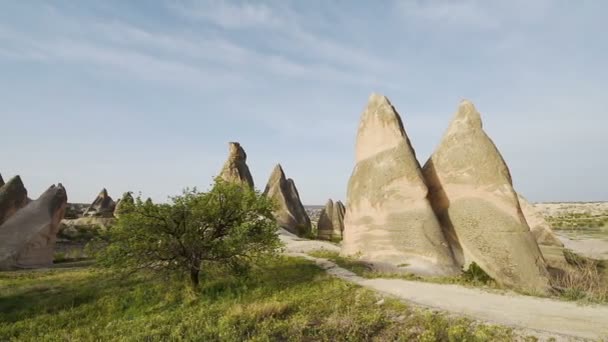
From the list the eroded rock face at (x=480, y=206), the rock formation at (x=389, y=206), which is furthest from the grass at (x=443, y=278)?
the rock formation at (x=389, y=206)

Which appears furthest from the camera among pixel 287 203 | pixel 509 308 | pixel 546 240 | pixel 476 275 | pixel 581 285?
pixel 287 203

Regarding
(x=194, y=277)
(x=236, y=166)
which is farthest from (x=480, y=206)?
(x=236, y=166)

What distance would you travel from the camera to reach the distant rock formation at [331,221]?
127 feet

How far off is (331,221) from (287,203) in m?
4.89

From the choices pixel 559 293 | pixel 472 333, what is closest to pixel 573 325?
pixel 472 333

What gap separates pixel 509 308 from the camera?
10.4 meters

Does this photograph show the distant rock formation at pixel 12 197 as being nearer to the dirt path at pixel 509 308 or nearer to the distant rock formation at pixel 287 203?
the distant rock formation at pixel 287 203

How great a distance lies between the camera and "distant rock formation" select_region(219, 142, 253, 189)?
1335 inches

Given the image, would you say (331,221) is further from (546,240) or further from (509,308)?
(509,308)

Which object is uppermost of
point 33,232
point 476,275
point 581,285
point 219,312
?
point 33,232

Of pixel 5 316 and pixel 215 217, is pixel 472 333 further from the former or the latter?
pixel 5 316

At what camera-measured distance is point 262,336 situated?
29.2 feet

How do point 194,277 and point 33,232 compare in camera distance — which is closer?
point 194,277

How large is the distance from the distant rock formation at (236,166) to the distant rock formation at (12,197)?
14245 millimetres
